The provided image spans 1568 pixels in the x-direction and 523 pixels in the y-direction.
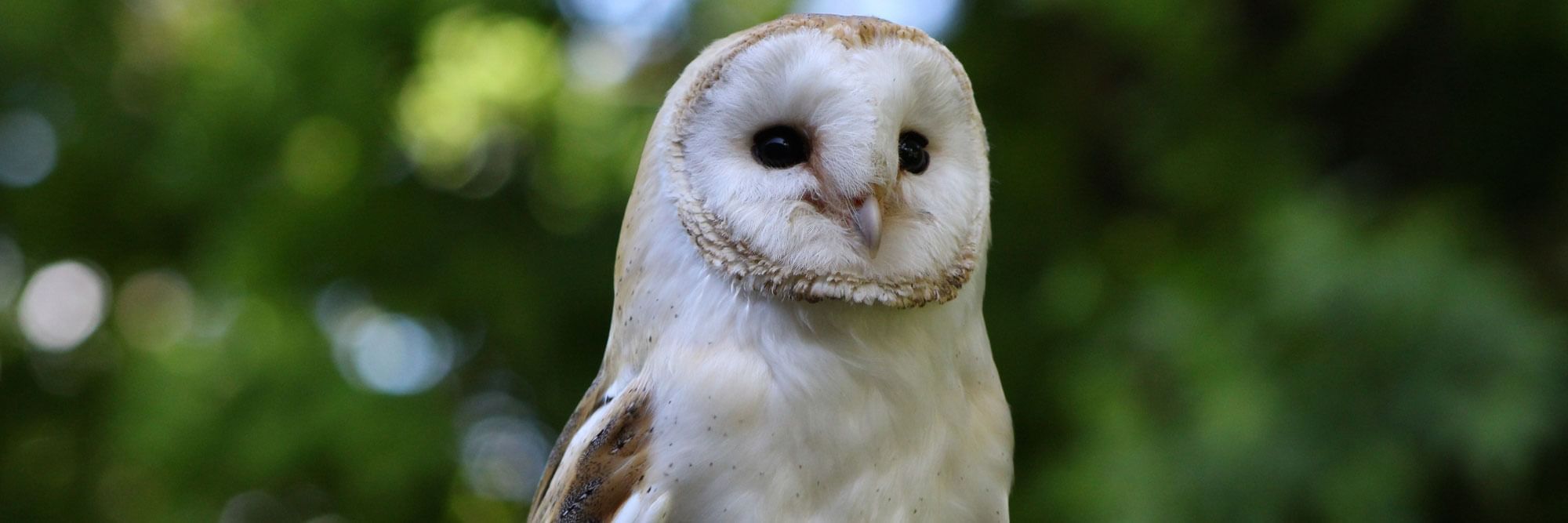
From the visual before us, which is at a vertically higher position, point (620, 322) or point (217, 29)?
point (620, 322)

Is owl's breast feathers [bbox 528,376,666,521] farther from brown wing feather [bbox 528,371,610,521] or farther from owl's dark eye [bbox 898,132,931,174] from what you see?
owl's dark eye [bbox 898,132,931,174]

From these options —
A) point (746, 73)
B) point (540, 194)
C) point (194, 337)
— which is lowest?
point (194, 337)

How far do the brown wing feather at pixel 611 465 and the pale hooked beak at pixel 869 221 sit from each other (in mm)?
225

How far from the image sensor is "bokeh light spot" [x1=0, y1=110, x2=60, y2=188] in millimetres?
3359

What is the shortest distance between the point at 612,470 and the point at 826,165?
1.00 feet

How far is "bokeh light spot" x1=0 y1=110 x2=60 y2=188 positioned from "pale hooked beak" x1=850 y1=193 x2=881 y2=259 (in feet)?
10.00

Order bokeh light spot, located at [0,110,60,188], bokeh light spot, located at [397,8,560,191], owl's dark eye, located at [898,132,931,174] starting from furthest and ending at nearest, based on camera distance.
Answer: bokeh light spot, located at [0,110,60,188]
bokeh light spot, located at [397,8,560,191]
owl's dark eye, located at [898,132,931,174]

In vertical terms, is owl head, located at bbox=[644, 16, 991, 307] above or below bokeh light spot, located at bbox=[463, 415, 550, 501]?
above

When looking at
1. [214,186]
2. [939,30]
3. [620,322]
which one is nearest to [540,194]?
[214,186]

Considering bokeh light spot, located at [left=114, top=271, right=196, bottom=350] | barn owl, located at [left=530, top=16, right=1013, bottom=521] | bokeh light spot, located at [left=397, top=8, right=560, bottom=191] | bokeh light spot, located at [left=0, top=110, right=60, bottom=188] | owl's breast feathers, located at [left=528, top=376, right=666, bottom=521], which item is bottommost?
bokeh light spot, located at [left=114, top=271, right=196, bottom=350]

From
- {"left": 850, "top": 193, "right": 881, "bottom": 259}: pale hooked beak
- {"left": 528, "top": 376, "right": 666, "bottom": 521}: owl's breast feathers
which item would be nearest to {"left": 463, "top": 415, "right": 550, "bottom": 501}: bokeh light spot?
{"left": 528, "top": 376, "right": 666, "bottom": 521}: owl's breast feathers

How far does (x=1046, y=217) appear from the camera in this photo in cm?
282

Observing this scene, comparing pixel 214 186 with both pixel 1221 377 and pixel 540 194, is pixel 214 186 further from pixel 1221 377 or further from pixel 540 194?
pixel 1221 377

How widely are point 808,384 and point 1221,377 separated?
4.85 ft
